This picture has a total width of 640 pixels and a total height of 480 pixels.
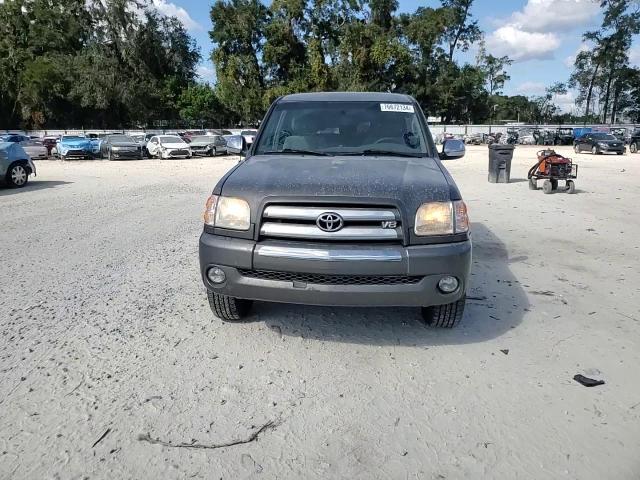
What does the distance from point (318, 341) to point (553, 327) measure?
1897 millimetres

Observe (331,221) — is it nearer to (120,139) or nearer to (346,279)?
(346,279)

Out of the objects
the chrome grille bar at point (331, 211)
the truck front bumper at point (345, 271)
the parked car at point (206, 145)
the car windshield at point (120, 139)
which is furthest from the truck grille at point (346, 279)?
the parked car at point (206, 145)

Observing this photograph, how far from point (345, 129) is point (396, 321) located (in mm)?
1810

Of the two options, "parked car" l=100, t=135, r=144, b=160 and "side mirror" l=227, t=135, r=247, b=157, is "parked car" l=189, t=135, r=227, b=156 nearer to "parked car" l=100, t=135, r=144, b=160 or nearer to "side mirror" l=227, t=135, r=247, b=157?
"parked car" l=100, t=135, r=144, b=160

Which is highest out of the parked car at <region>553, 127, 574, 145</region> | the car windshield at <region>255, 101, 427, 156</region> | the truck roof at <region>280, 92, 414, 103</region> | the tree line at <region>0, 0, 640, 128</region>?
the tree line at <region>0, 0, 640, 128</region>

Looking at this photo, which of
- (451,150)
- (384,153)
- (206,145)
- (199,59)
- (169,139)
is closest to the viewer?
(384,153)

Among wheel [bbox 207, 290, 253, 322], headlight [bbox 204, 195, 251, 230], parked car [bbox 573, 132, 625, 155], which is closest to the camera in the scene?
headlight [bbox 204, 195, 251, 230]

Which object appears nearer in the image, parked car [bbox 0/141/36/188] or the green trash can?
parked car [bbox 0/141/36/188]

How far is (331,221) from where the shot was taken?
328 centimetres

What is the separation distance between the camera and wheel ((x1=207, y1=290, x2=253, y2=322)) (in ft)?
12.7

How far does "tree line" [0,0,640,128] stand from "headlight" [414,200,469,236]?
164ft

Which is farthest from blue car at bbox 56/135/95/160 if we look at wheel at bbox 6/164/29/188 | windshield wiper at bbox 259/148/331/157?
A: windshield wiper at bbox 259/148/331/157

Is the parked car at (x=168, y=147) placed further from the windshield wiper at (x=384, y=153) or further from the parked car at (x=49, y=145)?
the windshield wiper at (x=384, y=153)

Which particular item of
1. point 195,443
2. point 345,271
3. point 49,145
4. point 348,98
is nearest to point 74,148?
point 49,145
